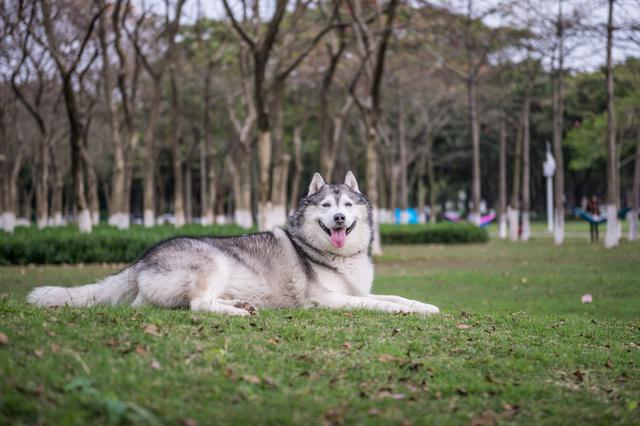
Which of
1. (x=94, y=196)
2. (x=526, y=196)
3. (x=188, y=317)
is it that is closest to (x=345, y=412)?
(x=188, y=317)

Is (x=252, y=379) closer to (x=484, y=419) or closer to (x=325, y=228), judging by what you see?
(x=484, y=419)

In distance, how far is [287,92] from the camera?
40.2 metres

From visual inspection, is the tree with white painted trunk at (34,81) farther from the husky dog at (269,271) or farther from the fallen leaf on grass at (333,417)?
the fallen leaf on grass at (333,417)

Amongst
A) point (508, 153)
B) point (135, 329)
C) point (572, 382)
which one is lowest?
point (572, 382)

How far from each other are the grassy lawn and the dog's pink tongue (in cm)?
77

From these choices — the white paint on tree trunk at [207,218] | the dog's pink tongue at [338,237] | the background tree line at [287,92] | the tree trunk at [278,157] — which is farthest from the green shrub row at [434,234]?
the dog's pink tongue at [338,237]

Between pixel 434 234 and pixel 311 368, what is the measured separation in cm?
2558

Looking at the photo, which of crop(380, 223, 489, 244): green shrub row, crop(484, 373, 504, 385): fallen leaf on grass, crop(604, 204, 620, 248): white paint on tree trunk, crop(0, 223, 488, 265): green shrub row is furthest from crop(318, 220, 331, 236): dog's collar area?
crop(380, 223, 489, 244): green shrub row

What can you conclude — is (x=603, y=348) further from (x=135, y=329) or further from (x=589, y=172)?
(x=589, y=172)

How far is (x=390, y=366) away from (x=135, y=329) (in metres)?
2.00

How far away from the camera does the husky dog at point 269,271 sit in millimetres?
6910

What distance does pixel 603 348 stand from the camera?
21.3ft

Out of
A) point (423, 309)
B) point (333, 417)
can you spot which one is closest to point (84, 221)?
point (423, 309)

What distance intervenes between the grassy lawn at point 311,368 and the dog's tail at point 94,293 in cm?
44
